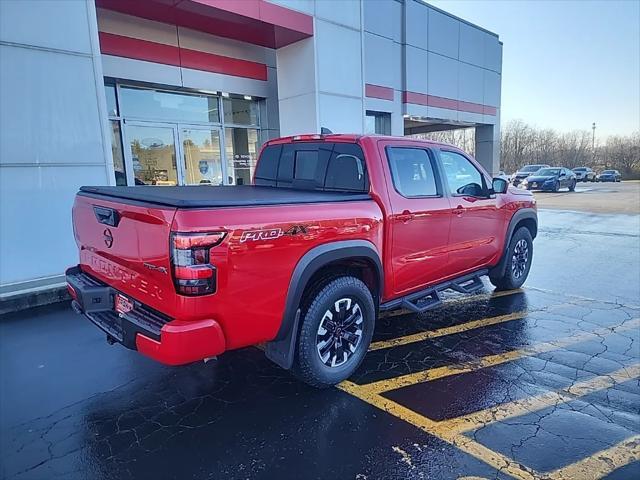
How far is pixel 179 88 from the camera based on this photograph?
9867 millimetres

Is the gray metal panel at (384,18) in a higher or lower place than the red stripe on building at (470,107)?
higher

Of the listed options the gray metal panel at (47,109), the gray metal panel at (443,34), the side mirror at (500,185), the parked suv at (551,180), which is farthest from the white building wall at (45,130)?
the parked suv at (551,180)

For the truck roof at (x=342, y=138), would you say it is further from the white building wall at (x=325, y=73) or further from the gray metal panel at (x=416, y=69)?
the gray metal panel at (x=416, y=69)

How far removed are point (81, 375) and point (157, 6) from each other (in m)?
6.92

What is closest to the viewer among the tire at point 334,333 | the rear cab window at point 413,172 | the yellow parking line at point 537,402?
the yellow parking line at point 537,402

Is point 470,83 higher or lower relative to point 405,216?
higher

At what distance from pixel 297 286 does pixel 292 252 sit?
242mm

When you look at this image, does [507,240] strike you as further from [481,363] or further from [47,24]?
[47,24]

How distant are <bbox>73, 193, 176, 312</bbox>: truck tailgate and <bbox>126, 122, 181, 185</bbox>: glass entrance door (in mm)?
6376

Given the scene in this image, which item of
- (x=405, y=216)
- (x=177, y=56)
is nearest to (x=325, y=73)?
(x=177, y=56)

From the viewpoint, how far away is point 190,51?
9711 mm

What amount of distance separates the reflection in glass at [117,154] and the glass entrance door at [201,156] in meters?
1.47

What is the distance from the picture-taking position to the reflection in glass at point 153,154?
938cm

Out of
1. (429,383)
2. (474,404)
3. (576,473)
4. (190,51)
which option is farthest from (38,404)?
(190,51)
